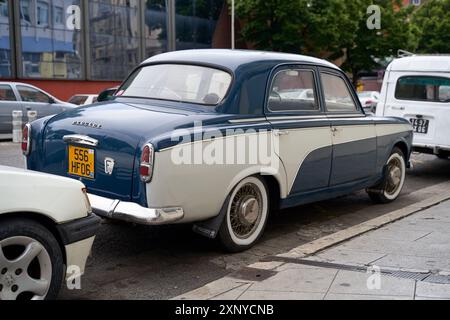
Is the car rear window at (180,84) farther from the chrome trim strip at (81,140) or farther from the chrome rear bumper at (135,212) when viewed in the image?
the chrome rear bumper at (135,212)

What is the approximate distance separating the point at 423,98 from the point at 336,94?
4.18 meters

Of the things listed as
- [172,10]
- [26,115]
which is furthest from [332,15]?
[26,115]

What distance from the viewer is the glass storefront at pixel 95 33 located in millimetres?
28103

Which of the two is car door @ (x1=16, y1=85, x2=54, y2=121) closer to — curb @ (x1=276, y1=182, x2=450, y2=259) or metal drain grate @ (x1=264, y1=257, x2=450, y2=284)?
curb @ (x1=276, y1=182, x2=450, y2=259)

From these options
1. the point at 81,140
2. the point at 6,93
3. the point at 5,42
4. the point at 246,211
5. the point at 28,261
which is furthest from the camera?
the point at 5,42

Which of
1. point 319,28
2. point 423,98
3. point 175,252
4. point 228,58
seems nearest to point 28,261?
point 175,252

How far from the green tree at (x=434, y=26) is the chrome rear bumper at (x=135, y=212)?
3828 centimetres

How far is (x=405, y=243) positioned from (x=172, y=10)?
3128cm

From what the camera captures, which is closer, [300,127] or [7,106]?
[300,127]

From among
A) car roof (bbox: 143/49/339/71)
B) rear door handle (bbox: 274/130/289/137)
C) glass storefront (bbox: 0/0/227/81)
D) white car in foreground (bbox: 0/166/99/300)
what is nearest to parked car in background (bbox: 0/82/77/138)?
car roof (bbox: 143/49/339/71)

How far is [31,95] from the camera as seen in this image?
1514 centimetres

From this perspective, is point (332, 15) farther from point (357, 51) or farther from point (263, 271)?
point (263, 271)

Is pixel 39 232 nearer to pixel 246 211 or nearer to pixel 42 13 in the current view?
pixel 246 211

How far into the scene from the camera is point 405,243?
534 cm
